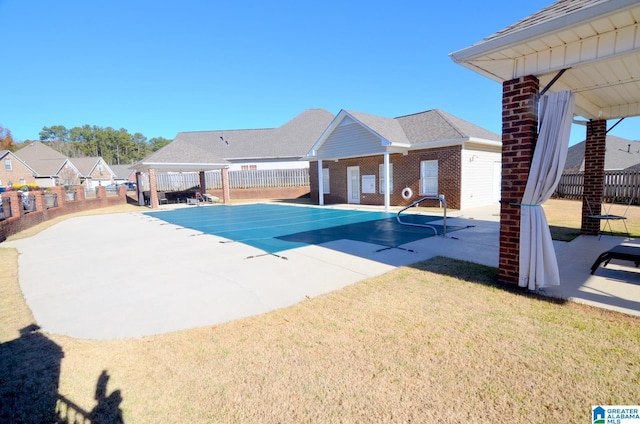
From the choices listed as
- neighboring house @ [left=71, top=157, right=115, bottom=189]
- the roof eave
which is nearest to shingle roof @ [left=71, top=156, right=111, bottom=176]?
neighboring house @ [left=71, top=157, right=115, bottom=189]

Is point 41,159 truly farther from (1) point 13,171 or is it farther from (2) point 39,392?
(2) point 39,392

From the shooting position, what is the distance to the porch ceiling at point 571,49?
367 centimetres

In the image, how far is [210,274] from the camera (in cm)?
615

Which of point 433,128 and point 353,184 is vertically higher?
point 433,128

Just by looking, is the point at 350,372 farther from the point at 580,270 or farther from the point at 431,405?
the point at 580,270

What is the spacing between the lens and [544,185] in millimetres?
4375

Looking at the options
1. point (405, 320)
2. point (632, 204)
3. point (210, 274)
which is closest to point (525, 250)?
point (405, 320)

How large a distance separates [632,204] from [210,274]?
68.4ft

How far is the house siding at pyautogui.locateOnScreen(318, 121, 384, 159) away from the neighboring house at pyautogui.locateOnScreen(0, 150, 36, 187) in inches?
1801

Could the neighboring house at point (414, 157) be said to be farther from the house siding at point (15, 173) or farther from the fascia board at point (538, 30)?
the house siding at point (15, 173)

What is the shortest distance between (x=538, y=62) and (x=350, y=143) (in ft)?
46.2

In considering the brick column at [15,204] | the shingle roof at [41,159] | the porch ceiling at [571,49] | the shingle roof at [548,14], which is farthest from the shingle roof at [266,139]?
the shingle roof at [548,14]

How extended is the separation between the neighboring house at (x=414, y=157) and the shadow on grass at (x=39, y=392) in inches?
581

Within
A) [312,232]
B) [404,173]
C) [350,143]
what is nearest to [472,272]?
[312,232]
